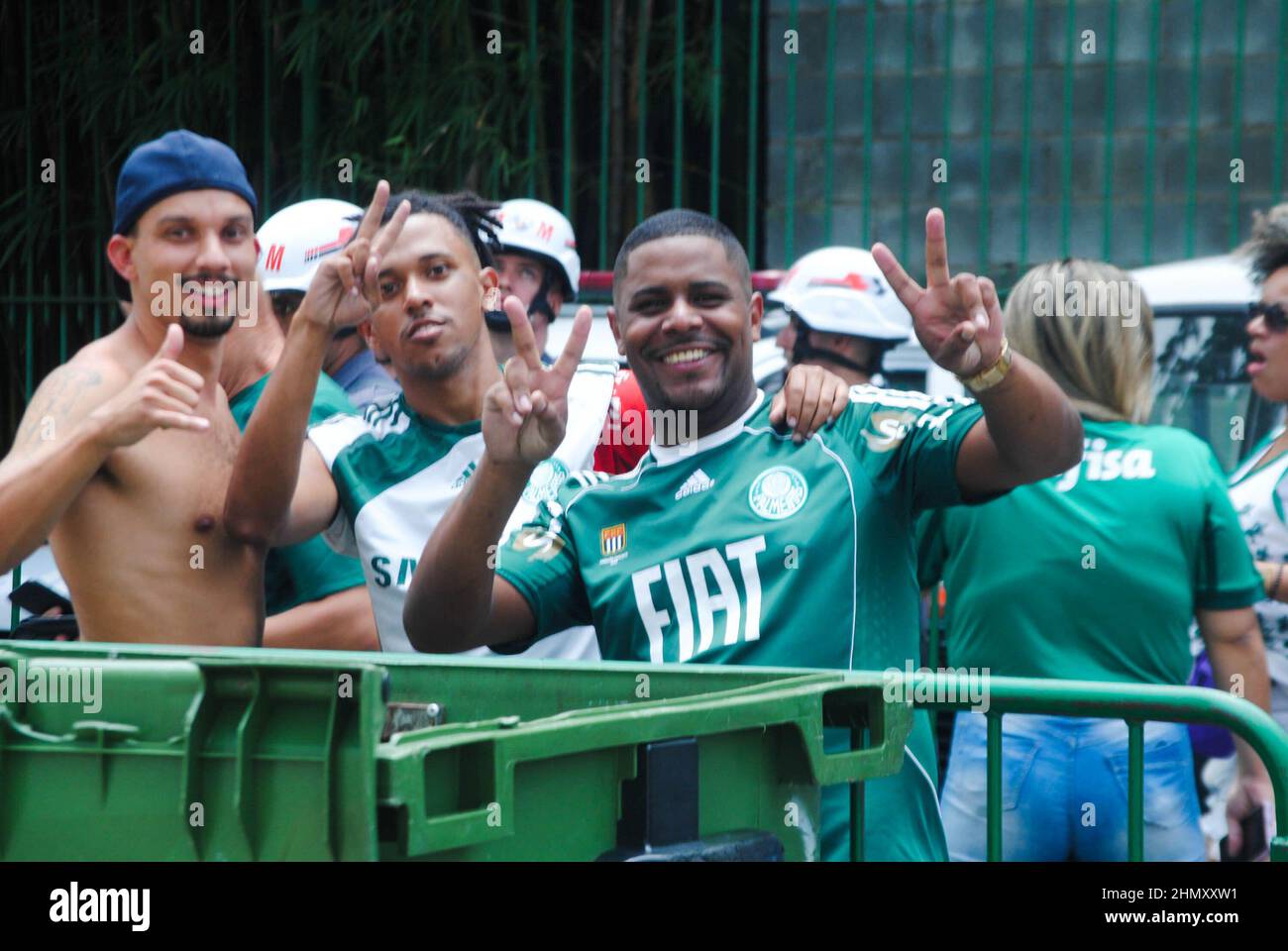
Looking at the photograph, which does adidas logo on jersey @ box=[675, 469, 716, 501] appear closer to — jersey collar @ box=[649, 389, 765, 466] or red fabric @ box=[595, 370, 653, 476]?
jersey collar @ box=[649, 389, 765, 466]

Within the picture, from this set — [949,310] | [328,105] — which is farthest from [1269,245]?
[328,105]

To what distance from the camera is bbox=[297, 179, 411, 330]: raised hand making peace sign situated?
340cm

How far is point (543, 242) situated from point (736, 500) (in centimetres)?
242

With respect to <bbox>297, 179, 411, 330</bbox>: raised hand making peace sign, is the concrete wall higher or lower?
higher

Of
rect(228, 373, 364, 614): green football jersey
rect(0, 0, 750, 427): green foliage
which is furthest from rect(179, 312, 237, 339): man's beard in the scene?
rect(0, 0, 750, 427): green foliage

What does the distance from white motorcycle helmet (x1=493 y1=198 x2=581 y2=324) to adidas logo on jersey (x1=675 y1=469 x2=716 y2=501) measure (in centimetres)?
216

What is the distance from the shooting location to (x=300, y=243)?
4902 mm

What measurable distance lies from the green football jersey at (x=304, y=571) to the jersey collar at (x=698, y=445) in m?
1.22

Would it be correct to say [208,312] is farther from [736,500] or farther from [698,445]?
[736,500]

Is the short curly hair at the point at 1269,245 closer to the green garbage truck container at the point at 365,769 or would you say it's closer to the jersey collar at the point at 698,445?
the jersey collar at the point at 698,445

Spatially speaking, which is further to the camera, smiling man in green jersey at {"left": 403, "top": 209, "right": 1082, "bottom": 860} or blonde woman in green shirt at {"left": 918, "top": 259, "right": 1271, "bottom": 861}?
blonde woman in green shirt at {"left": 918, "top": 259, "right": 1271, "bottom": 861}

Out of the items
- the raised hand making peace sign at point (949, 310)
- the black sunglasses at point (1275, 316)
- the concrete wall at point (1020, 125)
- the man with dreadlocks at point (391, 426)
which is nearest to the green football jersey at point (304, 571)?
the man with dreadlocks at point (391, 426)

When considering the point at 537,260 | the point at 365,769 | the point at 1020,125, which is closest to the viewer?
the point at 365,769
